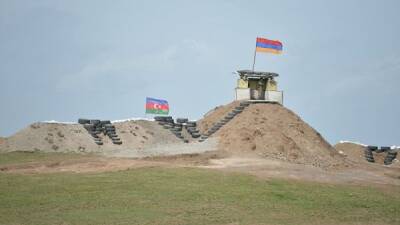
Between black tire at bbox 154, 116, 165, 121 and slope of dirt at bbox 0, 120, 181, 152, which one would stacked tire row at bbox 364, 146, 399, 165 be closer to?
black tire at bbox 154, 116, 165, 121

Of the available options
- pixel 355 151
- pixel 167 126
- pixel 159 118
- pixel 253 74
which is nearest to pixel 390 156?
pixel 355 151

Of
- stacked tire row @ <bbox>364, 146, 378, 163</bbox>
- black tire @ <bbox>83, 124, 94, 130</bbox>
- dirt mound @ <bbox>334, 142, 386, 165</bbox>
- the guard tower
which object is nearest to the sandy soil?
black tire @ <bbox>83, 124, 94, 130</bbox>

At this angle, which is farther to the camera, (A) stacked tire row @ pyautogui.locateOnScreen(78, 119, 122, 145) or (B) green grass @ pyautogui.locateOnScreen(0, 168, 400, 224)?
(A) stacked tire row @ pyautogui.locateOnScreen(78, 119, 122, 145)

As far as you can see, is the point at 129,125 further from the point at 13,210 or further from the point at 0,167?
the point at 13,210

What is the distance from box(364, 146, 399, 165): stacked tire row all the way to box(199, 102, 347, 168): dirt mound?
424 inches

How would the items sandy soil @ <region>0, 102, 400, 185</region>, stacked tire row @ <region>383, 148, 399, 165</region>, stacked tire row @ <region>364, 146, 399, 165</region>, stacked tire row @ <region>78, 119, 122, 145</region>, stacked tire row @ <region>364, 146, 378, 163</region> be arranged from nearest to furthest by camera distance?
sandy soil @ <region>0, 102, 400, 185</region>
stacked tire row @ <region>78, 119, 122, 145</region>
stacked tire row @ <region>364, 146, 378, 163</region>
stacked tire row @ <region>364, 146, 399, 165</region>
stacked tire row @ <region>383, 148, 399, 165</region>

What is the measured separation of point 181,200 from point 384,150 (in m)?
40.3

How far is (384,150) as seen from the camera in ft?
189

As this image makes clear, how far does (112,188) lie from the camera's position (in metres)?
23.9

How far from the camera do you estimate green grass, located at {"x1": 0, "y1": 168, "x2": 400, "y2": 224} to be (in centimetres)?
1894

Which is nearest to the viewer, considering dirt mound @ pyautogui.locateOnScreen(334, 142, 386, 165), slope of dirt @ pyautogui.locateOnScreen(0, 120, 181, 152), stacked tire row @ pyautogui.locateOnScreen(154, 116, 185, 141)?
slope of dirt @ pyautogui.locateOnScreen(0, 120, 181, 152)

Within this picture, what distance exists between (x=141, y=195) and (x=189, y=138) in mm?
23169

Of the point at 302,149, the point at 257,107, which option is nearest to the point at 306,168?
the point at 302,149

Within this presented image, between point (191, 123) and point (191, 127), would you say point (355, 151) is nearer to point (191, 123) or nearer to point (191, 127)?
point (191, 123)
